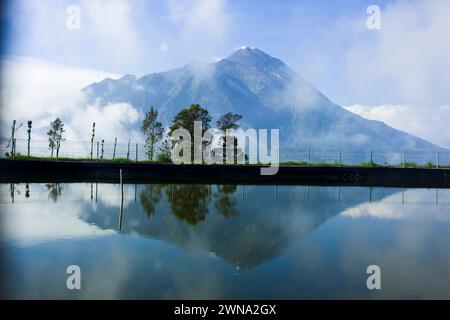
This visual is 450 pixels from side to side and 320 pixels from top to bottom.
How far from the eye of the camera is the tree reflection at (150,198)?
11947 millimetres

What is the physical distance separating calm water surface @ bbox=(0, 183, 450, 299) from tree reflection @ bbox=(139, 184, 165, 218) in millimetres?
60

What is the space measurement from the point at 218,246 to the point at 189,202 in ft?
17.8

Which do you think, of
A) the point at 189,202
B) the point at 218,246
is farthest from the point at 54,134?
the point at 218,246

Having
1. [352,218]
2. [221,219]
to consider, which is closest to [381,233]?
[352,218]

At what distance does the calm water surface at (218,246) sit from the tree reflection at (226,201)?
0.29ft

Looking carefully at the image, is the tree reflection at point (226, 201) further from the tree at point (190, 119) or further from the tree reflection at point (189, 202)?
the tree at point (190, 119)

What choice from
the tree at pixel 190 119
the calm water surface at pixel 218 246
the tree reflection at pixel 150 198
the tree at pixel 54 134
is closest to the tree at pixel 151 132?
the tree at pixel 190 119

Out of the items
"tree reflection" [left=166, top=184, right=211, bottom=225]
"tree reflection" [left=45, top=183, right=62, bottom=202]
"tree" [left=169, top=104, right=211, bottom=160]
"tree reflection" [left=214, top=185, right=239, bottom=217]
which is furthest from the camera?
"tree" [left=169, top=104, right=211, bottom=160]

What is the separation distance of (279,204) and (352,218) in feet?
9.37

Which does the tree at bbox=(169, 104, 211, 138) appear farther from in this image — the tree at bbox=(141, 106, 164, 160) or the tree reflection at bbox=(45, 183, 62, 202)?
the tree reflection at bbox=(45, 183, 62, 202)

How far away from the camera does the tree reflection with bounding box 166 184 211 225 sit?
1102 cm

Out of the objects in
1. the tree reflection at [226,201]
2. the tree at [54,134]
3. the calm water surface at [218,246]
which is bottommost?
the calm water surface at [218,246]

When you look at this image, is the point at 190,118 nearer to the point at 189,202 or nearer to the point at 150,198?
the point at 150,198

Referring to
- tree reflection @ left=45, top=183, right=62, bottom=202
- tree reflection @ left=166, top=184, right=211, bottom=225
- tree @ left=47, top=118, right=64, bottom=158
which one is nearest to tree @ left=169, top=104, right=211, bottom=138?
tree @ left=47, top=118, right=64, bottom=158
